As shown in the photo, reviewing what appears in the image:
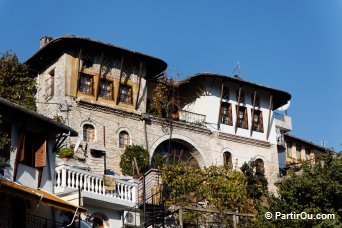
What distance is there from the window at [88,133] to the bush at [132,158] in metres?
2.04

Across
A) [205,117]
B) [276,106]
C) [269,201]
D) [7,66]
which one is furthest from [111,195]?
[276,106]

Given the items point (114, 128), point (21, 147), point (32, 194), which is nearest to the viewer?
point (32, 194)

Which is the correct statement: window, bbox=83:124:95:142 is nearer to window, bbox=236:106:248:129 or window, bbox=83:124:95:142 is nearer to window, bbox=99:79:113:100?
window, bbox=99:79:113:100

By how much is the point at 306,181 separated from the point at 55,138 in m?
10.2

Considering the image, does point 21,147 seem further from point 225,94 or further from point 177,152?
point 225,94

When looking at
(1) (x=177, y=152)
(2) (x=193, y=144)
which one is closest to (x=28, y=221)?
(1) (x=177, y=152)

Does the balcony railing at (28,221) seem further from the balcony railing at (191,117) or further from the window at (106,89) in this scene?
the balcony railing at (191,117)

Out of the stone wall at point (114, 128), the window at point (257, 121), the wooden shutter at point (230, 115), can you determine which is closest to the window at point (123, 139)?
the stone wall at point (114, 128)

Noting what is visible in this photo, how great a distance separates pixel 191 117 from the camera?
46.2 metres

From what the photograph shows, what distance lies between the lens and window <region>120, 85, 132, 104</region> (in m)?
42.5

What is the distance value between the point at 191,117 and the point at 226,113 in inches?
109

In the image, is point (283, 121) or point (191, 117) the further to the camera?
point (283, 121)

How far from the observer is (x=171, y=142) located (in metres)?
44.4

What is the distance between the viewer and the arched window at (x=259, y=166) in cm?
4650
